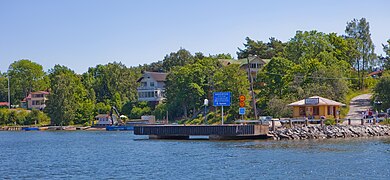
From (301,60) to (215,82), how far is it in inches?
581

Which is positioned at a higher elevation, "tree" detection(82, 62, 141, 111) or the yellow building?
"tree" detection(82, 62, 141, 111)

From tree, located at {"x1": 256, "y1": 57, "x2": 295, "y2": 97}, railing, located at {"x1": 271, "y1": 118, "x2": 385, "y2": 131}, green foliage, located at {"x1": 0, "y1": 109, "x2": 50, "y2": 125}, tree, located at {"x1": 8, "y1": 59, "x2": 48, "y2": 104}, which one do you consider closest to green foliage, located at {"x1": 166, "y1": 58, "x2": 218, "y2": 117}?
tree, located at {"x1": 256, "y1": 57, "x2": 295, "y2": 97}

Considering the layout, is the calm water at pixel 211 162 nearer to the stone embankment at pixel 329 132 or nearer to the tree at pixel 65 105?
the stone embankment at pixel 329 132

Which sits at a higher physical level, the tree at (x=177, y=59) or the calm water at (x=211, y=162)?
the tree at (x=177, y=59)

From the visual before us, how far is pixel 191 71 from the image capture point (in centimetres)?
10075

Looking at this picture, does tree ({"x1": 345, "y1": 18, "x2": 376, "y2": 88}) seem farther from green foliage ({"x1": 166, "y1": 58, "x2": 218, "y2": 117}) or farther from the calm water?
the calm water

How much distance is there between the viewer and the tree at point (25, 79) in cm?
15012

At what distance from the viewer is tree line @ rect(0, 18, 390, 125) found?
272 ft

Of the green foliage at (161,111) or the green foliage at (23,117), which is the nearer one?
the green foliage at (161,111)

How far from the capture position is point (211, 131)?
5594cm

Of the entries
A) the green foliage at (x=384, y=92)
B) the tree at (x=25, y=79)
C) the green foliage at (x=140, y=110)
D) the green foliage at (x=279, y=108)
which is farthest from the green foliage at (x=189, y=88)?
the tree at (x=25, y=79)

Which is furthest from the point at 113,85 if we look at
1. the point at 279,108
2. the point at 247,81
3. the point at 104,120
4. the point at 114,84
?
the point at 279,108

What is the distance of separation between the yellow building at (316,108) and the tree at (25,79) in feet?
328

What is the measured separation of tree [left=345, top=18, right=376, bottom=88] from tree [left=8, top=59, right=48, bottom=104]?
8387cm
